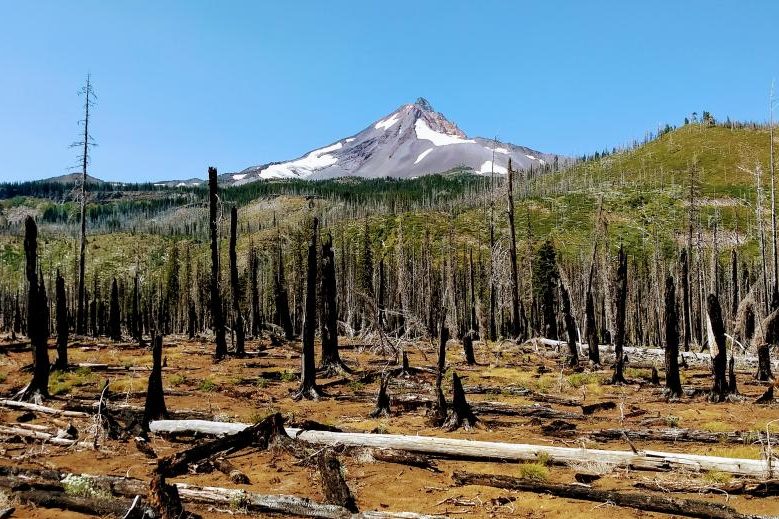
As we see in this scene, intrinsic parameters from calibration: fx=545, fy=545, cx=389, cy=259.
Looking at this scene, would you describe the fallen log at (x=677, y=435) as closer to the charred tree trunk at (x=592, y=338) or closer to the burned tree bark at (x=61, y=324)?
the charred tree trunk at (x=592, y=338)

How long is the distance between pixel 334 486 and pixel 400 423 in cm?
645

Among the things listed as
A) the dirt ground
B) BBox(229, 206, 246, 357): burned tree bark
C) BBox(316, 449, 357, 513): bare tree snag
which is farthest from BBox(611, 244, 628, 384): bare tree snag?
BBox(229, 206, 246, 357): burned tree bark

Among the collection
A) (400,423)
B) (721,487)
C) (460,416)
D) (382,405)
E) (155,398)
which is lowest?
(400,423)

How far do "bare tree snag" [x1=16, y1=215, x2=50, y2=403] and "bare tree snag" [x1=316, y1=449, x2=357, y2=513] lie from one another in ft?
36.2

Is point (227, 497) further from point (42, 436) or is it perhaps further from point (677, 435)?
point (677, 435)

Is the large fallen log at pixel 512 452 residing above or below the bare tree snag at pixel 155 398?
below

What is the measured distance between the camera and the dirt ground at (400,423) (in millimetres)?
9047

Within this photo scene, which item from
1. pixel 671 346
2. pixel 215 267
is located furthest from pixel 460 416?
pixel 215 267

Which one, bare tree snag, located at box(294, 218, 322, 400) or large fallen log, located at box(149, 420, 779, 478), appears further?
bare tree snag, located at box(294, 218, 322, 400)

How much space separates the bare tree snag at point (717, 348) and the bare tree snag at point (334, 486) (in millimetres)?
13759

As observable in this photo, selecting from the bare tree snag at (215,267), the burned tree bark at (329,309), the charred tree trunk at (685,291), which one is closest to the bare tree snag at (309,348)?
the burned tree bark at (329,309)

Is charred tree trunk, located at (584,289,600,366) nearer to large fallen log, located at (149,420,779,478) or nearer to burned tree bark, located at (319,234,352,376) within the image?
burned tree bark, located at (319,234,352,376)

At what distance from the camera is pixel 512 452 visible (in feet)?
35.9

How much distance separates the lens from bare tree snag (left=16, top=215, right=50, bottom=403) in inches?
628
